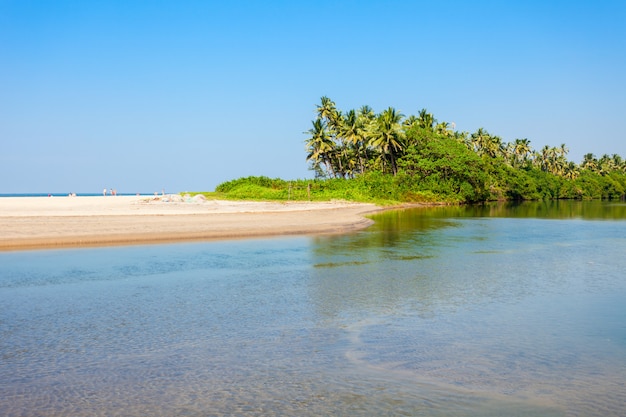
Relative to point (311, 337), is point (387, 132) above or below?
above

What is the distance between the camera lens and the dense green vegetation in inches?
3073

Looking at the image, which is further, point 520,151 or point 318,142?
point 520,151

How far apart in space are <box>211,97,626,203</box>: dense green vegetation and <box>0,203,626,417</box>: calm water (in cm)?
5384

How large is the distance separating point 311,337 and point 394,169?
7892 cm

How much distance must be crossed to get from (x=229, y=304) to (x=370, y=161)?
282 feet

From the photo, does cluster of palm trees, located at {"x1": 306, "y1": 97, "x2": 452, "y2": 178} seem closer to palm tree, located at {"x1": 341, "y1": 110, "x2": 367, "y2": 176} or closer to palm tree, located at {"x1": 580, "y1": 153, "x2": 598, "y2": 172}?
palm tree, located at {"x1": 341, "y1": 110, "x2": 367, "y2": 176}

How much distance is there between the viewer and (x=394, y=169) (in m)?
86.9

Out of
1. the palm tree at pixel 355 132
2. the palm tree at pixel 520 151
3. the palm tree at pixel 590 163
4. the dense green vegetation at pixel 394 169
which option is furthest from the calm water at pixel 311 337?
the palm tree at pixel 590 163

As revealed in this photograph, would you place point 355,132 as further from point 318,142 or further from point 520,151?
point 520,151

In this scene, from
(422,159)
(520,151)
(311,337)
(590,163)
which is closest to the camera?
(311,337)

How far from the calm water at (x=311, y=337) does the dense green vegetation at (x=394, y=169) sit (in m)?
53.8

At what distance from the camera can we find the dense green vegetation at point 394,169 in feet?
256

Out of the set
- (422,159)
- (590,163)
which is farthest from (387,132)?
(590,163)

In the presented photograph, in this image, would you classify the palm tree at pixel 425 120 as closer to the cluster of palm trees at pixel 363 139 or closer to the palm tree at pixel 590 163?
the cluster of palm trees at pixel 363 139
